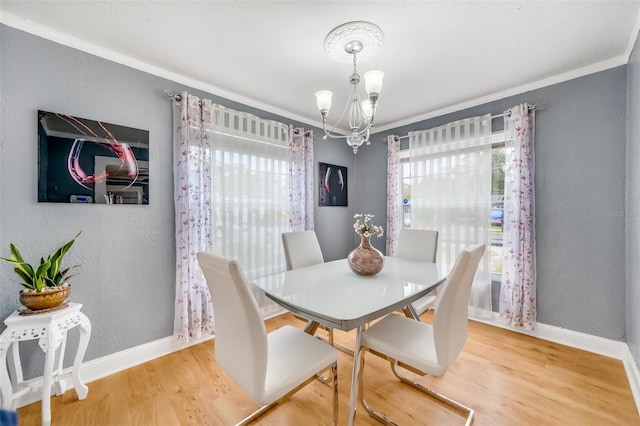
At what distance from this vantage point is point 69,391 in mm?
1727

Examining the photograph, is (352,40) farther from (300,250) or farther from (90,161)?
(90,161)

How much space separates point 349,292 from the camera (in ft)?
4.94

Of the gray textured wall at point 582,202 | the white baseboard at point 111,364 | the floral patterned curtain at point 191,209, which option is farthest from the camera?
the floral patterned curtain at point 191,209

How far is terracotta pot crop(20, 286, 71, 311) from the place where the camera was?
1.48 metres

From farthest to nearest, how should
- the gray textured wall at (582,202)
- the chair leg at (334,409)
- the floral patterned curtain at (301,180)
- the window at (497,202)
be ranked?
the floral patterned curtain at (301,180), the window at (497,202), the gray textured wall at (582,202), the chair leg at (334,409)

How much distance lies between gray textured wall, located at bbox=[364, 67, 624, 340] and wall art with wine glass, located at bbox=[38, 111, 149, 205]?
3626 millimetres

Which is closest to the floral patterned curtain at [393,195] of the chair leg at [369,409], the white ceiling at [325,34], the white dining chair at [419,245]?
→ the white dining chair at [419,245]

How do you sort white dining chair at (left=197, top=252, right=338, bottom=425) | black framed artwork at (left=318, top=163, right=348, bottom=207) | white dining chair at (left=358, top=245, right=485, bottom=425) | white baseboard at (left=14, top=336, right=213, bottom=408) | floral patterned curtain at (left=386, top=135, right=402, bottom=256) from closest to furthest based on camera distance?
1. white dining chair at (left=197, top=252, right=338, bottom=425)
2. white dining chair at (left=358, top=245, right=485, bottom=425)
3. white baseboard at (left=14, top=336, right=213, bottom=408)
4. floral patterned curtain at (left=386, top=135, right=402, bottom=256)
5. black framed artwork at (left=318, top=163, right=348, bottom=207)

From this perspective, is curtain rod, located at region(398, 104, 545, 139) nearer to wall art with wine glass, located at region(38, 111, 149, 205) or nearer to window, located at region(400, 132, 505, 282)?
window, located at region(400, 132, 505, 282)

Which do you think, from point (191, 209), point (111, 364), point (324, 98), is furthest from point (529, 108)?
point (111, 364)

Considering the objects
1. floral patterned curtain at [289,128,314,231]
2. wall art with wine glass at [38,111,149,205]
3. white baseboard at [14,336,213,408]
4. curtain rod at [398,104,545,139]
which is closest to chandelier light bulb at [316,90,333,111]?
floral patterned curtain at [289,128,314,231]

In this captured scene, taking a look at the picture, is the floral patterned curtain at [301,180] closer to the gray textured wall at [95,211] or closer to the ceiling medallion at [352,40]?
the gray textured wall at [95,211]

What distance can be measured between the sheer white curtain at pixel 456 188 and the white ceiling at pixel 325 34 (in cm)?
55

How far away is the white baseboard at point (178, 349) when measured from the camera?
67.7 inches
